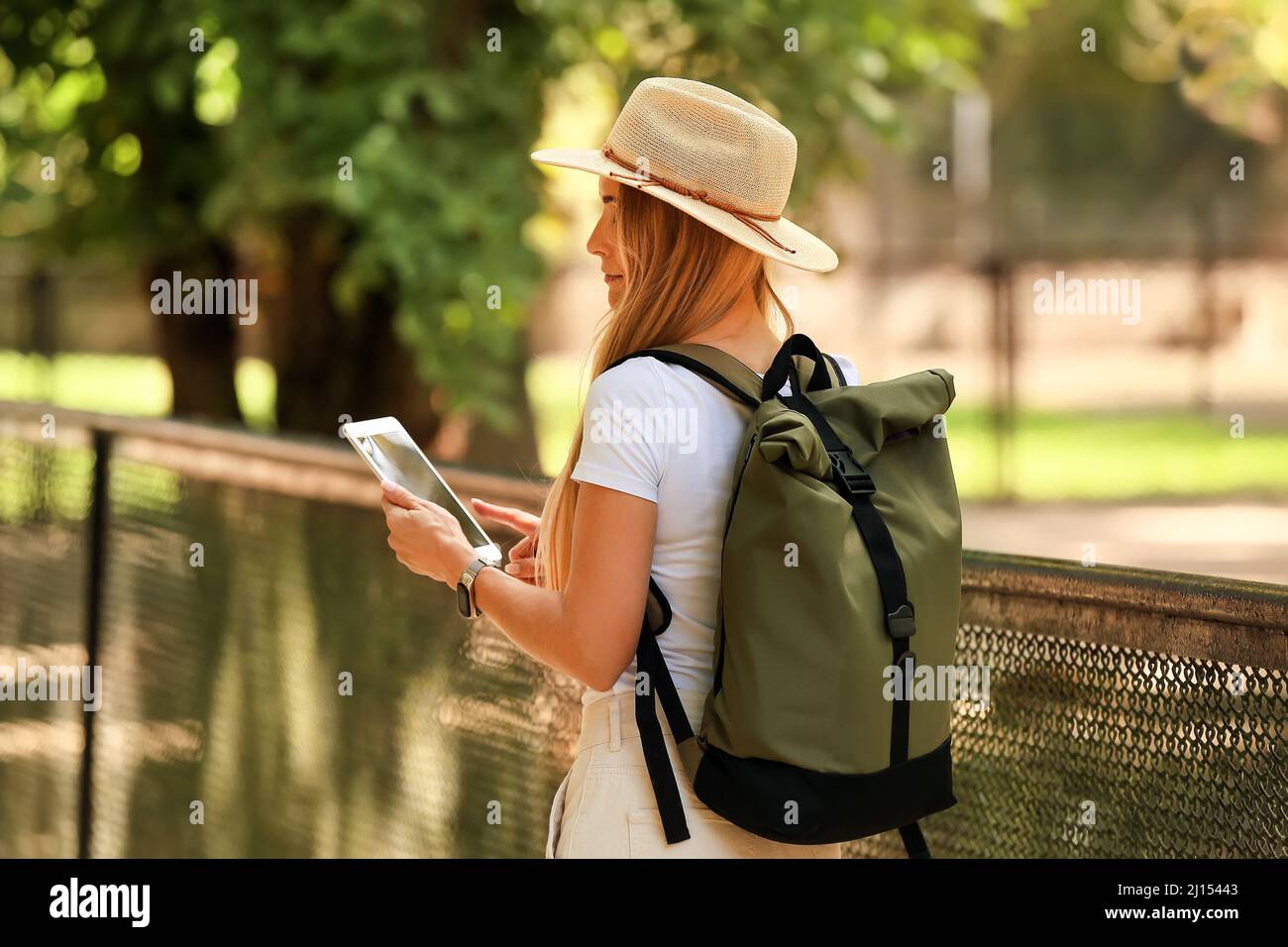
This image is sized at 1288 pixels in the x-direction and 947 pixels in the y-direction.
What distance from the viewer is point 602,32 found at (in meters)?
8.23

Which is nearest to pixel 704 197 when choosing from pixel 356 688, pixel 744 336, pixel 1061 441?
pixel 744 336

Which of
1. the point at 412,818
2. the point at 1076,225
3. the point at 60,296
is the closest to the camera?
the point at 412,818

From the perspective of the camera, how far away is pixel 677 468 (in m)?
2.24

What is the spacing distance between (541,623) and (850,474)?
18.7 inches

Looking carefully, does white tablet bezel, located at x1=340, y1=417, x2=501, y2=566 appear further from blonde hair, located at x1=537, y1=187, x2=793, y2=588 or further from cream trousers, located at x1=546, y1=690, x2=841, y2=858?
cream trousers, located at x1=546, y1=690, x2=841, y2=858

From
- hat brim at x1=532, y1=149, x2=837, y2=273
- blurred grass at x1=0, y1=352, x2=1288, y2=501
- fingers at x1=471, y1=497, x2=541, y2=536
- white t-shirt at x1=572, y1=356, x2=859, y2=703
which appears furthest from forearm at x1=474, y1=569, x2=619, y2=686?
blurred grass at x1=0, y1=352, x2=1288, y2=501

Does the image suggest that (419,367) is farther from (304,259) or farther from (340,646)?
(340,646)

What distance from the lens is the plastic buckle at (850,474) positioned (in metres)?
2.17

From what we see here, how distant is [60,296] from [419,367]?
42.4 ft

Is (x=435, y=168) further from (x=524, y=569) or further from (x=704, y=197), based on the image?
(x=704, y=197)

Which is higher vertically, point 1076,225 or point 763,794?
point 1076,225

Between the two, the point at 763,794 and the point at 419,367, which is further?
the point at 419,367
